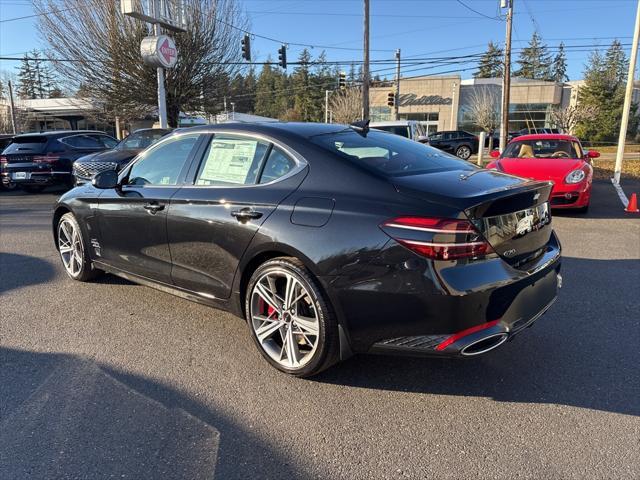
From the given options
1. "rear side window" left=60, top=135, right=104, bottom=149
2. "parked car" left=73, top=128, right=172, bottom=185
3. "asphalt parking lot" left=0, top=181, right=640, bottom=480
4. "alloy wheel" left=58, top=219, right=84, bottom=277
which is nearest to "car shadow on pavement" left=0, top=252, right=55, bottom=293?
"alloy wheel" left=58, top=219, right=84, bottom=277

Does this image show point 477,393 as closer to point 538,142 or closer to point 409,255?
point 409,255

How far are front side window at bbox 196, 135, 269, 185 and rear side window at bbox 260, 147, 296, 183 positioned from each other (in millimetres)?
70

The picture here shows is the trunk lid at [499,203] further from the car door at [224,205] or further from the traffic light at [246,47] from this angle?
the traffic light at [246,47]

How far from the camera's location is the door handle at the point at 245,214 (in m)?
3.16

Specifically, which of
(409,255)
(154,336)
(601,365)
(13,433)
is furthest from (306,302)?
(601,365)

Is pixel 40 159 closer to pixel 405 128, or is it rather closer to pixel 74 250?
pixel 74 250

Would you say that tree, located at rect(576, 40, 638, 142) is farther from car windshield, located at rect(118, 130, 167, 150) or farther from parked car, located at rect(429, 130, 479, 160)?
car windshield, located at rect(118, 130, 167, 150)

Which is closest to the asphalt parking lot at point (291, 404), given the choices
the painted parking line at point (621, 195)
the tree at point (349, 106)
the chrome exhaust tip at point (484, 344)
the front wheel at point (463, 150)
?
the chrome exhaust tip at point (484, 344)

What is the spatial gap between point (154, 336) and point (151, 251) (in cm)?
71

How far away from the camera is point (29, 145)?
12.8 meters

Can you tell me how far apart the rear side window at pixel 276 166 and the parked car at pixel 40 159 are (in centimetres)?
1149

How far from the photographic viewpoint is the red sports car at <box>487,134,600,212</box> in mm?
8703

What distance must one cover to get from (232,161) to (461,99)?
53.2 meters

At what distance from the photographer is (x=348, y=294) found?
108 inches
